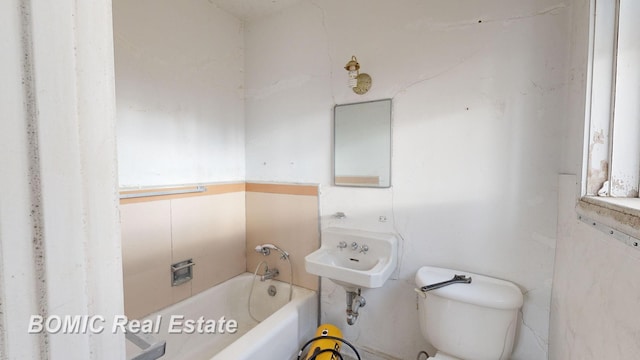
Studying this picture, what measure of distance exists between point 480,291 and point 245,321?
5.40 feet

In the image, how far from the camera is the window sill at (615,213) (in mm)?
618

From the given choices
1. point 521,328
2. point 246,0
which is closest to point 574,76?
point 521,328

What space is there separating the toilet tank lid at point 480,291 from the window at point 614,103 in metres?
0.57

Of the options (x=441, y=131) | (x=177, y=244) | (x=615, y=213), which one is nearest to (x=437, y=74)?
(x=441, y=131)

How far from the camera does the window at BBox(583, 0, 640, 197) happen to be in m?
0.88

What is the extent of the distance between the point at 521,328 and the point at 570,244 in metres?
0.55

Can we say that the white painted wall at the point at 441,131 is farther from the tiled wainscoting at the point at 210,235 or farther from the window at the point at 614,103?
the window at the point at 614,103

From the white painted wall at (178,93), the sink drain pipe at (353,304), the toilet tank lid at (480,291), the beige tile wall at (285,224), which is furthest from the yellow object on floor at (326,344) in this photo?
the white painted wall at (178,93)

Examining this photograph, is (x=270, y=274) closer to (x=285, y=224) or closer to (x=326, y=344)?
(x=285, y=224)

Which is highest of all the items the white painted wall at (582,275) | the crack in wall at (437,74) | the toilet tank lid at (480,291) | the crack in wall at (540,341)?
the crack in wall at (437,74)

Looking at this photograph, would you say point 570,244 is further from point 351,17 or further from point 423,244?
point 351,17

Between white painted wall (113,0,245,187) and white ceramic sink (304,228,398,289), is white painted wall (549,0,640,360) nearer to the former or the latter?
white ceramic sink (304,228,398,289)

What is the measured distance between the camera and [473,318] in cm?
127

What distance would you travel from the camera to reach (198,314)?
188 cm
